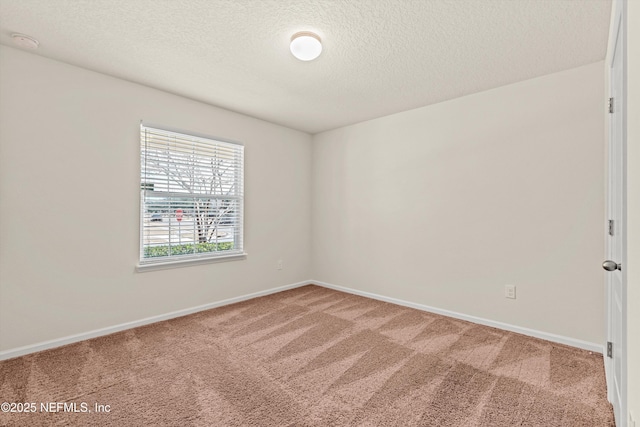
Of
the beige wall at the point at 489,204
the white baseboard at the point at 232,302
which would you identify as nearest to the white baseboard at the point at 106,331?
the white baseboard at the point at 232,302

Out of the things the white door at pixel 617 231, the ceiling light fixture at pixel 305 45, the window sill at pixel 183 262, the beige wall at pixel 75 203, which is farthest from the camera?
the window sill at pixel 183 262

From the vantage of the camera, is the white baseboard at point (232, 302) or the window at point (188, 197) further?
the window at point (188, 197)

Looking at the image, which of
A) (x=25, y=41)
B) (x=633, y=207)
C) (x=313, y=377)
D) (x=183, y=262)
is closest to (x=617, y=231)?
(x=633, y=207)

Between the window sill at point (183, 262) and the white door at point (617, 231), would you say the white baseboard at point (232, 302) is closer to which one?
the window sill at point (183, 262)

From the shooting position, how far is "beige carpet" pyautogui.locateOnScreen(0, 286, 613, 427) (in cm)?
165

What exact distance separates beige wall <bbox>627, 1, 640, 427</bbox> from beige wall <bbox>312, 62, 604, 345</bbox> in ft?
5.50

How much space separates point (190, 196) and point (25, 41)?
1.76 m

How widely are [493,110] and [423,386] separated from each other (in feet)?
8.65

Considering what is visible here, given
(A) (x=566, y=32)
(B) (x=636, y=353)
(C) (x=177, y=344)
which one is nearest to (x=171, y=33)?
(C) (x=177, y=344)

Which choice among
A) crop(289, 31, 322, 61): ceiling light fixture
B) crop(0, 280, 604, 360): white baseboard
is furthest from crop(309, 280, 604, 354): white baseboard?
crop(289, 31, 322, 61): ceiling light fixture

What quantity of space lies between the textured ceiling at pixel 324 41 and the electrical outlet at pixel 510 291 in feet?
6.52

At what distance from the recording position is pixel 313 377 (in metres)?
2.04

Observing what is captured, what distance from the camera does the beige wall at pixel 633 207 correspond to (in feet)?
3.22

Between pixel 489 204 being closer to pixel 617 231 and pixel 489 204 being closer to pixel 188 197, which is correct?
pixel 617 231
